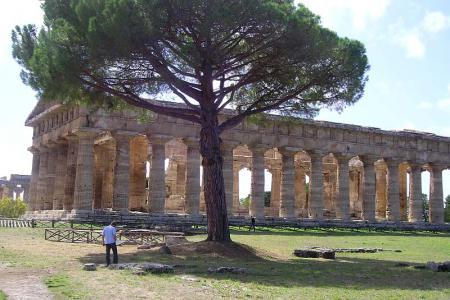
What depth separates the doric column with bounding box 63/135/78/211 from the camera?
39.4m

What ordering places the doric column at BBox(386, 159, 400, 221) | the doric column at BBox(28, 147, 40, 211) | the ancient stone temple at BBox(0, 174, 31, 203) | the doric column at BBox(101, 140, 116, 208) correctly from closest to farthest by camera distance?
the doric column at BBox(101, 140, 116, 208) < the doric column at BBox(28, 147, 40, 211) < the doric column at BBox(386, 159, 400, 221) < the ancient stone temple at BBox(0, 174, 31, 203)

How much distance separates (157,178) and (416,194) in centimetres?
2534

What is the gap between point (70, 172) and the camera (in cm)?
4034

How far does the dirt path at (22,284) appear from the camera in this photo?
9.93 meters

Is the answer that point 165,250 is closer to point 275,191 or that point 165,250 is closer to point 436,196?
point 275,191

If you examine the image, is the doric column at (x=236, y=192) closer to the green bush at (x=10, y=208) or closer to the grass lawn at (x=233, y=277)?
the green bush at (x=10, y=208)

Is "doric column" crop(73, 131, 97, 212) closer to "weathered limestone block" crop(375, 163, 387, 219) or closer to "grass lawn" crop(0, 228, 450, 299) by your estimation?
"grass lawn" crop(0, 228, 450, 299)

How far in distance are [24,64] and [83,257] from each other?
8.84m

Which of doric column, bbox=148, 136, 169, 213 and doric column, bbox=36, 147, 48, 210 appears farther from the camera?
doric column, bbox=36, 147, 48, 210

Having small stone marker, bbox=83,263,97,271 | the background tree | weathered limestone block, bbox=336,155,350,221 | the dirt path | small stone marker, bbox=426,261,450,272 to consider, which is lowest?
the dirt path

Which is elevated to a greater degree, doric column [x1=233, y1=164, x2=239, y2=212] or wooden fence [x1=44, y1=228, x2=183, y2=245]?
doric column [x1=233, y1=164, x2=239, y2=212]

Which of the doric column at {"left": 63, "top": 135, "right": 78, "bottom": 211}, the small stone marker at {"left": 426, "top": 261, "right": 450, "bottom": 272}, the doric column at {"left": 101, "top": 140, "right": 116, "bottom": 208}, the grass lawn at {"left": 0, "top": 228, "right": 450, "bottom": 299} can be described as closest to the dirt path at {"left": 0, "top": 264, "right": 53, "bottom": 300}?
the grass lawn at {"left": 0, "top": 228, "right": 450, "bottom": 299}

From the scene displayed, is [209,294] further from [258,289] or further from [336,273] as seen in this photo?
[336,273]

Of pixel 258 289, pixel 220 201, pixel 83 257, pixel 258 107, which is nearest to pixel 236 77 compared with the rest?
pixel 258 107
